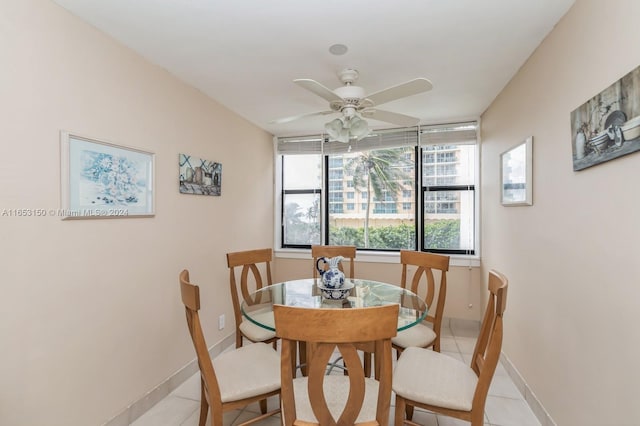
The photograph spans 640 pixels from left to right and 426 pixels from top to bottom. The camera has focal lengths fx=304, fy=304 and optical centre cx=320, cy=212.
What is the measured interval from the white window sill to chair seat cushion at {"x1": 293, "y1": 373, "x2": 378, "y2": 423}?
6.89ft

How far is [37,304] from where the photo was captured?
148cm

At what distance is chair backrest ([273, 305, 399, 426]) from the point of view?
3.60ft

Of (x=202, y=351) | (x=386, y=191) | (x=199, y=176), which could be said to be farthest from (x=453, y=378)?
(x=386, y=191)

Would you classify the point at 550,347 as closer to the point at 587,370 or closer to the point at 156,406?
the point at 587,370

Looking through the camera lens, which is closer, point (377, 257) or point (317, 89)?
point (317, 89)

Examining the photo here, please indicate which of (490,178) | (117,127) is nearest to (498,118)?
(490,178)

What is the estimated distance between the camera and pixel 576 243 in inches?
62.3

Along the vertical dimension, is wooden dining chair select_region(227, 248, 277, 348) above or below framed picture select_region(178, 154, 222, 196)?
below

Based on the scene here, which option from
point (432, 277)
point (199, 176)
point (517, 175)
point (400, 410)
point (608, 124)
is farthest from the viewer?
point (199, 176)

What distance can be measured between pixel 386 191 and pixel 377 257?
0.84 metres

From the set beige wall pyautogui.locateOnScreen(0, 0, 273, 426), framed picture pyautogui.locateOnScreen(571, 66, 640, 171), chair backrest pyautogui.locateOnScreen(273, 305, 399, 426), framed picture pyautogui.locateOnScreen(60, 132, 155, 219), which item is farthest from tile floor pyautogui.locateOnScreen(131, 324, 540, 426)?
framed picture pyautogui.locateOnScreen(571, 66, 640, 171)

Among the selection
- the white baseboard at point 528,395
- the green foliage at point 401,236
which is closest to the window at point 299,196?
the green foliage at point 401,236

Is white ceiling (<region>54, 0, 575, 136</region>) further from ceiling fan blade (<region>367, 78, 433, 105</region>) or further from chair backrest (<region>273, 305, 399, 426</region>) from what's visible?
chair backrest (<region>273, 305, 399, 426</region>)

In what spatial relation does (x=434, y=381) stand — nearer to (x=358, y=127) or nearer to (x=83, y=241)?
(x=358, y=127)
